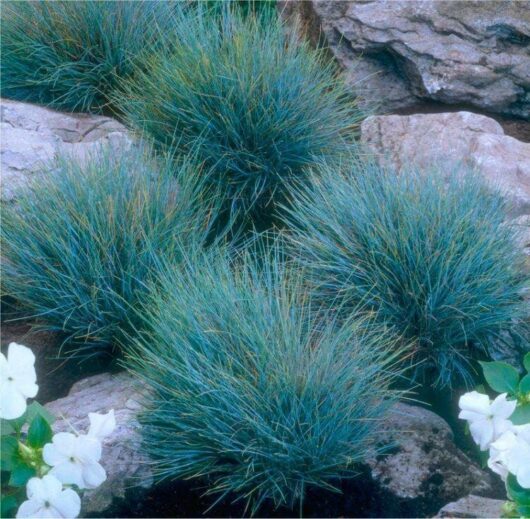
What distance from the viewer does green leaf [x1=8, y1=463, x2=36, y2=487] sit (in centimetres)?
170

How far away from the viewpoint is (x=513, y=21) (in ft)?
13.9

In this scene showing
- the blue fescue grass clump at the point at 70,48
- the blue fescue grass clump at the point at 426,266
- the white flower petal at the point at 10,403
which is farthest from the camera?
the blue fescue grass clump at the point at 70,48

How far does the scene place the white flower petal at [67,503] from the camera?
162cm

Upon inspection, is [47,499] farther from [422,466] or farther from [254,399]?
[422,466]

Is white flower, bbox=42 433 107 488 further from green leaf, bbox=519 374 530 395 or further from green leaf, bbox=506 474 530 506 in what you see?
green leaf, bbox=519 374 530 395

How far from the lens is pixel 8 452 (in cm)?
172

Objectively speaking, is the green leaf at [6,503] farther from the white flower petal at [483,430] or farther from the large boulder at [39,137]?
the large boulder at [39,137]

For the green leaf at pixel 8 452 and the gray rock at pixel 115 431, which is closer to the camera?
the green leaf at pixel 8 452

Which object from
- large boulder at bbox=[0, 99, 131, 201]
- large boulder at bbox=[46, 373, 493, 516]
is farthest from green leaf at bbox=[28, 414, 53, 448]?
large boulder at bbox=[0, 99, 131, 201]

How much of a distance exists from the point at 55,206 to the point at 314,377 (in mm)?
1348

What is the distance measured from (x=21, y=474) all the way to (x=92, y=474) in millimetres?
160

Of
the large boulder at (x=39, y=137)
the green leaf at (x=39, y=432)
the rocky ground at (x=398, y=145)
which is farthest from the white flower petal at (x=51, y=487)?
the large boulder at (x=39, y=137)

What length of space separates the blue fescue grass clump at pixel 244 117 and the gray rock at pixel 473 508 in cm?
163

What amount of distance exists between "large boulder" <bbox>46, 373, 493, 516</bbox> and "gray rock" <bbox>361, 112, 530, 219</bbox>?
1060mm
